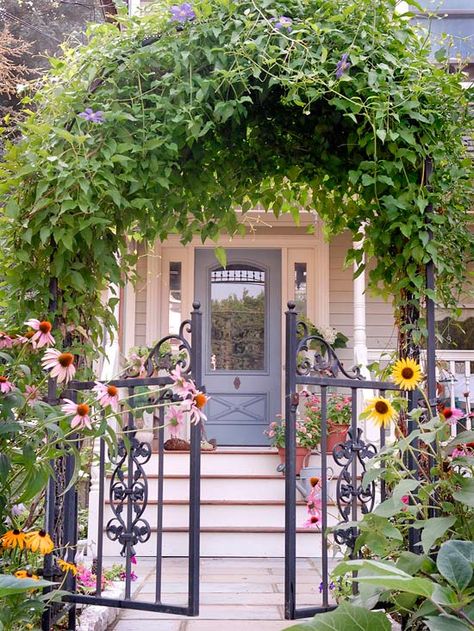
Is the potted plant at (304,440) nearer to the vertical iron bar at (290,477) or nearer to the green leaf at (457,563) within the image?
the vertical iron bar at (290,477)

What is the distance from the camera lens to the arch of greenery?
2.34 metres

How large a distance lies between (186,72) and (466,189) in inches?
45.5

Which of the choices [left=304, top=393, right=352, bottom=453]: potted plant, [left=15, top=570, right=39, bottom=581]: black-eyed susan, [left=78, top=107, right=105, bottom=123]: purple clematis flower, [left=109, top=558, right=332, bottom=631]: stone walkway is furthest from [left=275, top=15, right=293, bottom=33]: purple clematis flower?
[left=304, top=393, right=352, bottom=453]: potted plant

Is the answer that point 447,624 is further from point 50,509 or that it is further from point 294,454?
point 50,509

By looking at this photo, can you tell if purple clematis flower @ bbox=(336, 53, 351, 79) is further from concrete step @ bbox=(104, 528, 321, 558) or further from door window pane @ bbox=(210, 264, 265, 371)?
door window pane @ bbox=(210, 264, 265, 371)

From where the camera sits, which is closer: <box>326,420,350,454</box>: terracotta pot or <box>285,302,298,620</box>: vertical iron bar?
<box>285,302,298,620</box>: vertical iron bar

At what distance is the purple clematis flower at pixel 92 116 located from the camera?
7.56 feet

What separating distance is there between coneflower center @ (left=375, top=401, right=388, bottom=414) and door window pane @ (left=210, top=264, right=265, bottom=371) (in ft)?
15.7

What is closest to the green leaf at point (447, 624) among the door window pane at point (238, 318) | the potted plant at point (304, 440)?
the potted plant at point (304, 440)

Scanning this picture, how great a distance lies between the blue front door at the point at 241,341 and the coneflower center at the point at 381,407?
184 inches

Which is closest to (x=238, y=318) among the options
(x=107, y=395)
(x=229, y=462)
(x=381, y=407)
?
(x=229, y=462)

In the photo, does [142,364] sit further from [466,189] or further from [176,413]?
[466,189]

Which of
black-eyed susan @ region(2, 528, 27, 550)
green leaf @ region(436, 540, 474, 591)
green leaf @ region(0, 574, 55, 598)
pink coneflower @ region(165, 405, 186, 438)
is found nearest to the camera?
green leaf @ region(0, 574, 55, 598)

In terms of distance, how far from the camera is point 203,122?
2498mm
